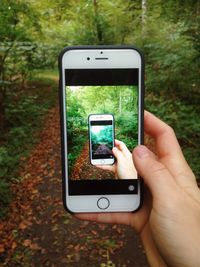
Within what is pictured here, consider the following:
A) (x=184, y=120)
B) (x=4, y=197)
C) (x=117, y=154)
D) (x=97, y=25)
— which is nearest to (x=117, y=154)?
(x=117, y=154)

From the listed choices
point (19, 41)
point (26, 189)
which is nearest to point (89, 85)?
point (26, 189)

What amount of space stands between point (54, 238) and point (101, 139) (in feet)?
11.8

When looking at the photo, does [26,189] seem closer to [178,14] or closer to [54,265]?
[54,265]

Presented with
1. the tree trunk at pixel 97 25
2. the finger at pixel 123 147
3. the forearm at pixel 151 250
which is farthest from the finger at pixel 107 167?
the tree trunk at pixel 97 25

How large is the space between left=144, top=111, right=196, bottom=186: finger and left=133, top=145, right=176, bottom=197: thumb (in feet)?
0.39

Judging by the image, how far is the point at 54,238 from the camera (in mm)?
6020

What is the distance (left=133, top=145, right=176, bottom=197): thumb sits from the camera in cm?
234

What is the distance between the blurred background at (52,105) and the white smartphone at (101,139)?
308 cm

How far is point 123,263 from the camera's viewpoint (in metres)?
5.49

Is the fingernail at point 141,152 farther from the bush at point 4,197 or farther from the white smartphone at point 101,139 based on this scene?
the bush at point 4,197

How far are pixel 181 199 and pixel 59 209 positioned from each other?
484cm

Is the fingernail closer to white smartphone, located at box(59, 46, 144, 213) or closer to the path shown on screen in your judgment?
white smartphone, located at box(59, 46, 144, 213)

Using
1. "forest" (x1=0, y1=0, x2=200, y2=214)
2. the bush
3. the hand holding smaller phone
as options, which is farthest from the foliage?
the hand holding smaller phone

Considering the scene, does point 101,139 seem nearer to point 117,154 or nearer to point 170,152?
point 117,154
